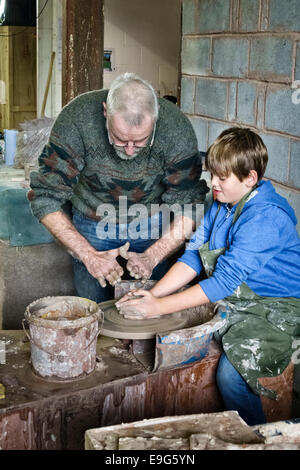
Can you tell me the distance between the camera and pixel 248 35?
365 cm

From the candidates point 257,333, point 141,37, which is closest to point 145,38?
point 141,37

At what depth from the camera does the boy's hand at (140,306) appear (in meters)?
2.60

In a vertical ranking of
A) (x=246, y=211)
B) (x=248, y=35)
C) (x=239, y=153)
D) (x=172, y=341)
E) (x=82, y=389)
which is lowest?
(x=82, y=389)

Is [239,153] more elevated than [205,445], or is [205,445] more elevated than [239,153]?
[239,153]

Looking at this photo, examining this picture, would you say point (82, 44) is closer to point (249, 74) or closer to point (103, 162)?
point (249, 74)

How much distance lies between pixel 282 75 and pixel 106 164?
3.76 feet

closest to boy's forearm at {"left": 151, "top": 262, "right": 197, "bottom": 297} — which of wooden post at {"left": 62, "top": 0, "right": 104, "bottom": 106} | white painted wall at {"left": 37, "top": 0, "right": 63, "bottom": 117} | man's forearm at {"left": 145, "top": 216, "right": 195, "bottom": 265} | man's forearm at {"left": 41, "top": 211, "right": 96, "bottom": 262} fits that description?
man's forearm at {"left": 145, "top": 216, "right": 195, "bottom": 265}

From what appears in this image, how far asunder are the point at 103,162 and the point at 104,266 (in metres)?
0.61

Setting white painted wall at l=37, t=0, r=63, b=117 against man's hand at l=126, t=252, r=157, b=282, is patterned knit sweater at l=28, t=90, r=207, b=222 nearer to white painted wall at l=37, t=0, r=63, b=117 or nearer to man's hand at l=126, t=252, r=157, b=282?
man's hand at l=126, t=252, r=157, b=282

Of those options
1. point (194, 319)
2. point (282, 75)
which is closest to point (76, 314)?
point (194, 319)

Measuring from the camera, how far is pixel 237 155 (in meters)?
2.52

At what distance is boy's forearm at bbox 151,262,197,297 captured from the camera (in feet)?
9.31

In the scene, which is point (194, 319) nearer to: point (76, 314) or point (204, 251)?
point (204, 251)

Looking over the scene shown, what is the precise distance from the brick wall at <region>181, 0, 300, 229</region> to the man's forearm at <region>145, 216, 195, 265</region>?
612 millimetres
